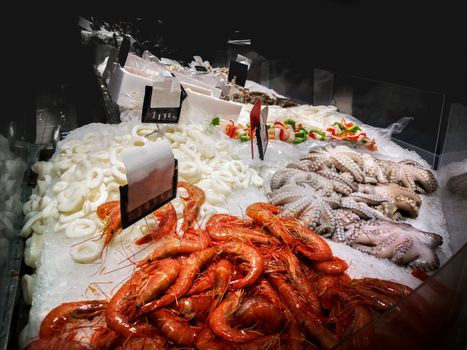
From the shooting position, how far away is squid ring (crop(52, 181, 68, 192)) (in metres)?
2.15

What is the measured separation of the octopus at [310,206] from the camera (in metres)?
2.19

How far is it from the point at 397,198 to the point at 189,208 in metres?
1.66

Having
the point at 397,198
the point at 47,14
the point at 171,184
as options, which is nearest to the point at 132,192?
the point at 171,184

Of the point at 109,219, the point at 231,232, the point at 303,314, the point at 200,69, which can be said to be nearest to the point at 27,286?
the point at 109,219

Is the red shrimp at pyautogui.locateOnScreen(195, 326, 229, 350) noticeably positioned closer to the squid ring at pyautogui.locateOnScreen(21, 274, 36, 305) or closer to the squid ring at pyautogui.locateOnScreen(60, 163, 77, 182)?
the squid ring at pyautogui.locateOnScreen(21, 274, 36, 305)

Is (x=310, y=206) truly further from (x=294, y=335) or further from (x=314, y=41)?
(x=314, y=41)

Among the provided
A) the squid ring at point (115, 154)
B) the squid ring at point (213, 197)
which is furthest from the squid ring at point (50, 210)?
the squid ring at point (213, 197)

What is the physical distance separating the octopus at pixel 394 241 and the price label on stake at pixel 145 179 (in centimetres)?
118

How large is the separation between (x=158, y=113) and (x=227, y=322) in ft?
6.59

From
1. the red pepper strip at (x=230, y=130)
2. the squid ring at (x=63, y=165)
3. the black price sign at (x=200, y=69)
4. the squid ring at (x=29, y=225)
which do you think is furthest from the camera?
the black price sign at (x=200, y=69)

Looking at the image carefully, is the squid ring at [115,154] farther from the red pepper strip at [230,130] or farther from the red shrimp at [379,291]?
the red shrimp at [379,291]

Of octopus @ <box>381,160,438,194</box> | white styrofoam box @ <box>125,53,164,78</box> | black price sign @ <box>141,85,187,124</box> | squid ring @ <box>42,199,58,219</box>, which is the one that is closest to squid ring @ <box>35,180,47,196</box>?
squid ring @ <box>42,199,58,219</box>

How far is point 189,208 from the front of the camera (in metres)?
2.10

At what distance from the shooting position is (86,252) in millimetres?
1747
